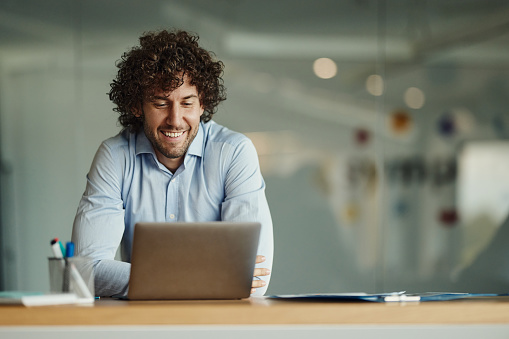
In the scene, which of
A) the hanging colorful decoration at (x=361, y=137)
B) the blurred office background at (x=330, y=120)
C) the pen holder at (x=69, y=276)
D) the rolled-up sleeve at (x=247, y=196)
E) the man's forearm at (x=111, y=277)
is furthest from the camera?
the hanging colorful decoration at (x=361, y=137)

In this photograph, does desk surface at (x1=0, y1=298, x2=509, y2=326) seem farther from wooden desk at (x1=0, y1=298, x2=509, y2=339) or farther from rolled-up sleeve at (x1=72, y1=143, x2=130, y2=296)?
rolled-up sleeve at (x1=72, y1=143, x2=130, y2=296)

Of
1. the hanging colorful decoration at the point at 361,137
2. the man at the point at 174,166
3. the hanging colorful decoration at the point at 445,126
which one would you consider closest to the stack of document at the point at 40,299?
the man at the point at 174,166

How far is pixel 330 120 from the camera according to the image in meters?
4.40

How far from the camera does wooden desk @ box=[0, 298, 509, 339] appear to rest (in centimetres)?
132

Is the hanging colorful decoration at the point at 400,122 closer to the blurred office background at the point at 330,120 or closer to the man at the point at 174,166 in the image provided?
the blurred office background at the point at 330,120

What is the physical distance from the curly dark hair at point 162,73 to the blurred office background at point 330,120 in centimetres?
163

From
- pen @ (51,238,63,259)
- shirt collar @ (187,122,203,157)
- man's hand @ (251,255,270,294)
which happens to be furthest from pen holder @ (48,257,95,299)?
shirt collar @ (187,122,203,157)

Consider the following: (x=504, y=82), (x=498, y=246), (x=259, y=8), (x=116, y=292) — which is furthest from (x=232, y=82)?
(x=116, y=292)

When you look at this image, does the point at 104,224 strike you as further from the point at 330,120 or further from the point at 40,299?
the point at 330,120

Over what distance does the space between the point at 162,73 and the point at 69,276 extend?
1094 mm

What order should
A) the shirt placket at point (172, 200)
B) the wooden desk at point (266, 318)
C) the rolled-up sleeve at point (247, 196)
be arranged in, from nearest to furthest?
the wooden desk at point (266, 318) → the rolled-up sleeve at point (247, 196) → the shirt placket at point (172, 200)

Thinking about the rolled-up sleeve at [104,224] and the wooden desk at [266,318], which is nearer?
the wooden desk at [266,318]

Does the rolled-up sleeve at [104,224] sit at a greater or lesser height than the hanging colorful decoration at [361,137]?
lesser

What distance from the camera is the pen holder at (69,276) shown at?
4.90ft
